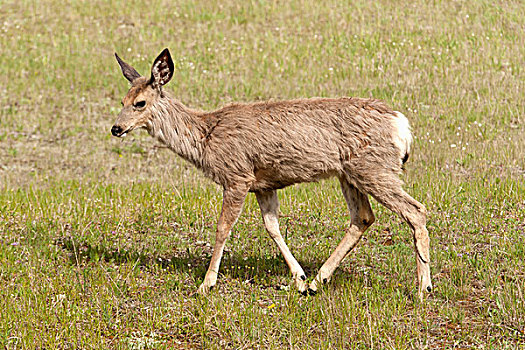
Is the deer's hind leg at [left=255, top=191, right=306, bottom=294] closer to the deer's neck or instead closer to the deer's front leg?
the deer's front leg

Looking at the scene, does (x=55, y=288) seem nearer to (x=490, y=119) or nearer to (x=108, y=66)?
(x=490, y=119)

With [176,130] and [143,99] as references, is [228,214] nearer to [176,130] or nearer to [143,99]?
[176,130]

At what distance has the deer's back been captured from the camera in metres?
6.94

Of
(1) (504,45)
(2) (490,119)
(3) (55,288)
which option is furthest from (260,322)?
(1) (504,45)

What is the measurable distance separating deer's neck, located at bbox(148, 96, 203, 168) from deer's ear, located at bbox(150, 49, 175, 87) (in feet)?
0.74

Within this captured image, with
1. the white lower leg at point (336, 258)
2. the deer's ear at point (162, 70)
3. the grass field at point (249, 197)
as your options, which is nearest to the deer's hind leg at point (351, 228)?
the white lower leg at point (336, 258)

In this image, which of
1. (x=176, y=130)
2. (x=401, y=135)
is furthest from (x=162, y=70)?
(x=401, y=135)

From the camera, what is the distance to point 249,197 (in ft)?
32.8

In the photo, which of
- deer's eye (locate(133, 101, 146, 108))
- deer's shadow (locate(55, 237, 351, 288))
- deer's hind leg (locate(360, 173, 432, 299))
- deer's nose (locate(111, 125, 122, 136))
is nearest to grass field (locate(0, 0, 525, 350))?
deer's shadow (locate(55, 237, 351, 288))

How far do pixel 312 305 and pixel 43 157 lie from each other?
345 inches

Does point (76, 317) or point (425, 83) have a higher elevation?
point (76, 317)

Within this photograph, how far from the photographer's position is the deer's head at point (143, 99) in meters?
7.18

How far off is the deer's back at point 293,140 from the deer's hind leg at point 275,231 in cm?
24

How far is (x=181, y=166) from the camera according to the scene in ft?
42.7
